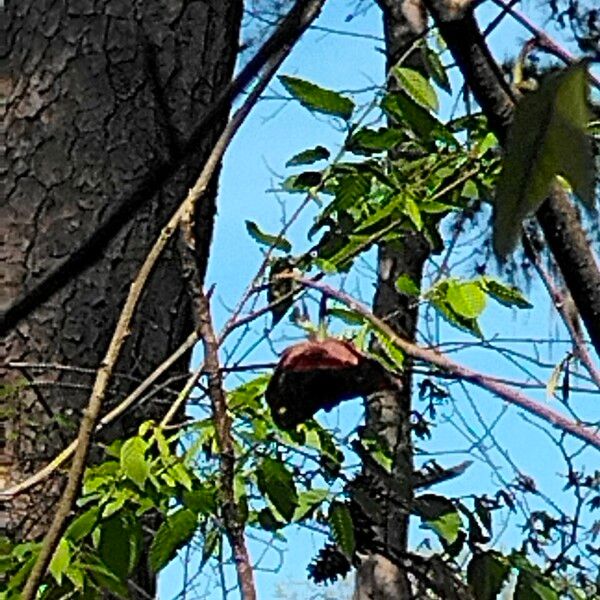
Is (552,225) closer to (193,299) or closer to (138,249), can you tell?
(193,299)

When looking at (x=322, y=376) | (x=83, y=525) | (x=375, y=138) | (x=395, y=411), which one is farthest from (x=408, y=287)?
(x=395, y=411)

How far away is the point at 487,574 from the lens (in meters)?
0.93

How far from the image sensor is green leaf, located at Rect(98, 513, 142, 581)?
37.9 inches

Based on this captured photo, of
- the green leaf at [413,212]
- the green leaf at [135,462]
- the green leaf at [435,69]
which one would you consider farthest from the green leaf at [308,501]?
the green leaf at [435,69]

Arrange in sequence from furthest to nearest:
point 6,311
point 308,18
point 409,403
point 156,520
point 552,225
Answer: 1. point 409,403
2. point 6,311
3. point 156,520
4. point 308,18
5. point 552,225

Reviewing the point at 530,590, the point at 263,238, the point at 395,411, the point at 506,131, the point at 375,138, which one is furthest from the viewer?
the point at 395,411

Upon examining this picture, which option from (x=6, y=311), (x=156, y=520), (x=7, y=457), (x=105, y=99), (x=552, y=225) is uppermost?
(x=105, y=99)

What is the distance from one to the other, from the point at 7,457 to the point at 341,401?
0.67 m

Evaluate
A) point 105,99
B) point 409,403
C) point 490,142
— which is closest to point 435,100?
point 490,142

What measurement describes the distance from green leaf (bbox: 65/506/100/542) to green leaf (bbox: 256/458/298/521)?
13 centimetres

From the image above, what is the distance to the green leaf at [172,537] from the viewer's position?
100cm

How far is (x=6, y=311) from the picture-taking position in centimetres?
133

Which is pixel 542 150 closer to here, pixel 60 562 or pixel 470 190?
pixel 60 562

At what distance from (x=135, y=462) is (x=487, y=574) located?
0.27 meters
